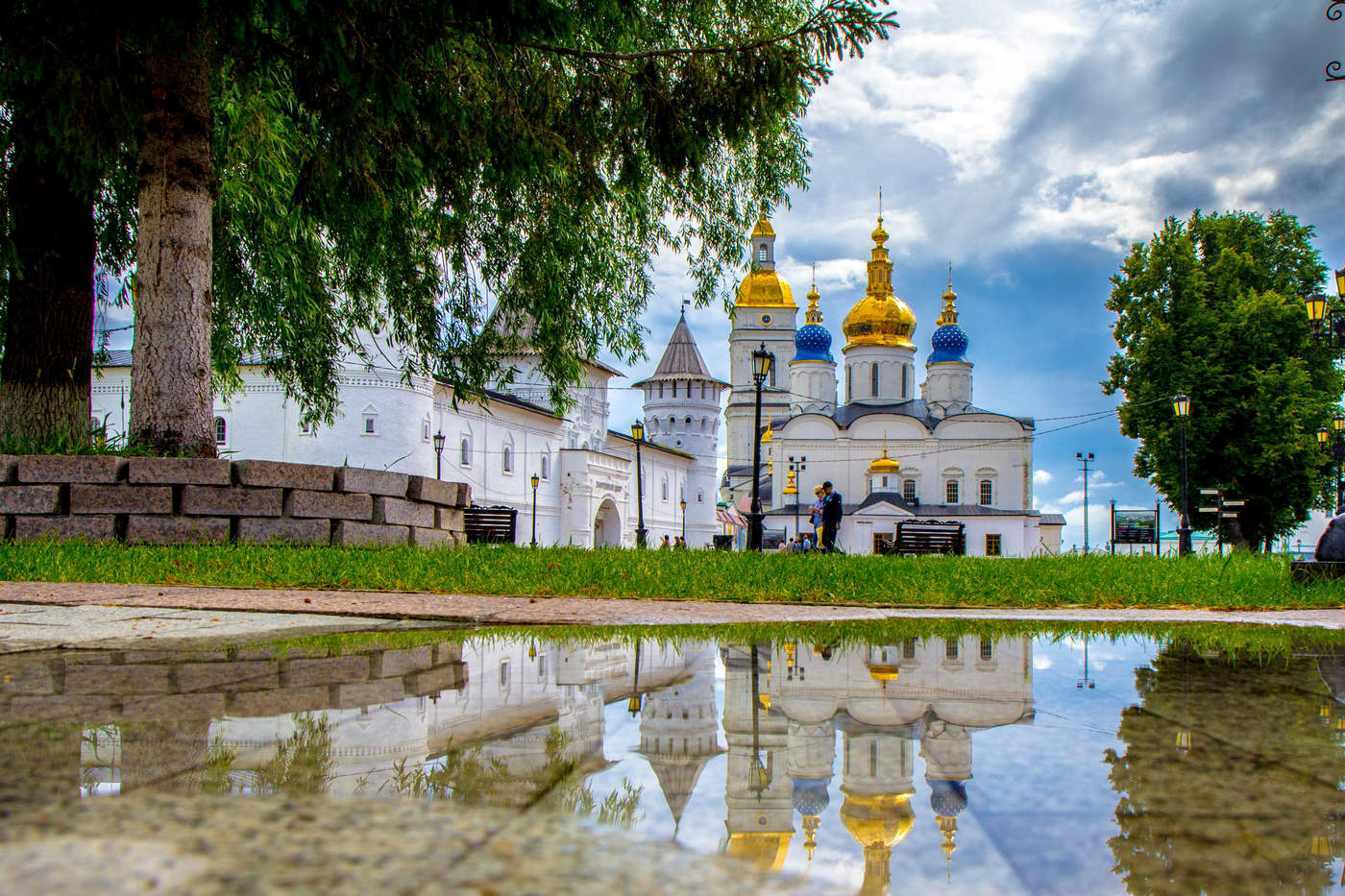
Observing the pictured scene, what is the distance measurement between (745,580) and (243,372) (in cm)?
3418

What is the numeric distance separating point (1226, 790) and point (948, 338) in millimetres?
68557

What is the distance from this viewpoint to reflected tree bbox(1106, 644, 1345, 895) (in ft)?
3.54

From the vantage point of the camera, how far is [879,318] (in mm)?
65375

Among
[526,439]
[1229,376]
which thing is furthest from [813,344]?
[1229,376]

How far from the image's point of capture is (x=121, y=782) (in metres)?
1.36

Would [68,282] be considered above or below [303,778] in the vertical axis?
above

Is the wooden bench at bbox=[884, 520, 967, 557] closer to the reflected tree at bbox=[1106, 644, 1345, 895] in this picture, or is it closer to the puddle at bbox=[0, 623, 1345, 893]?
the puddle at bbox=[0, 623, 1345, 893]

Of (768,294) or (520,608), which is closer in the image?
(520,608)

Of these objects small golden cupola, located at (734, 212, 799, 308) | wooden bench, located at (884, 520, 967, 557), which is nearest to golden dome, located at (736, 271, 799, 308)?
small golden cupola, located at (734, 212, 799, 308)

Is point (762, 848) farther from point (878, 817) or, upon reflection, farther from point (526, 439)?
point (526, 439)

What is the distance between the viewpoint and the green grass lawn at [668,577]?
590cm

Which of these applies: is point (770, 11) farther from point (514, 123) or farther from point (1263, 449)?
point (1263, 449)

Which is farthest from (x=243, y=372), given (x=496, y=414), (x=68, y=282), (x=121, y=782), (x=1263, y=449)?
(x=121, y=782)

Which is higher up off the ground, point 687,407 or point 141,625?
point 687,407
